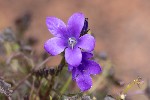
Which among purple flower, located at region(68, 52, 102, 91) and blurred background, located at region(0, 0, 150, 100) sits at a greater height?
blurred background, located at region(0, 0, 150, 100)

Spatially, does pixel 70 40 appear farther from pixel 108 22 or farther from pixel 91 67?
pixel 108 22

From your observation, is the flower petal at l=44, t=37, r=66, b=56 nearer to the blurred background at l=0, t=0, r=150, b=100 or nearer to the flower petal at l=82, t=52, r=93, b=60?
the flower petal at l=82, t=52, r=93, b=60

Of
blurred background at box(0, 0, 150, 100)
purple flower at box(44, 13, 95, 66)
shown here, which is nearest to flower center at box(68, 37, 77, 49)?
purple flower at box(44, 13, 95, 66)

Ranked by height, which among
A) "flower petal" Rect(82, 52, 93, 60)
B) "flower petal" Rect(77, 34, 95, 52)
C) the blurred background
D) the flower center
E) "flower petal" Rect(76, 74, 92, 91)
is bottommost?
"flower petal" Rect(76, 74, 92, 91)

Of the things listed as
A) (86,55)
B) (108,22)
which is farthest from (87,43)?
(108,22)

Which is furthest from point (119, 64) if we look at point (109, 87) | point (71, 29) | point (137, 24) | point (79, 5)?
point (71, 29)

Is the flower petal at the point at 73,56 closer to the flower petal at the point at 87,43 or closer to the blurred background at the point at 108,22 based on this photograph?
the flower petal at the point at 87,43
